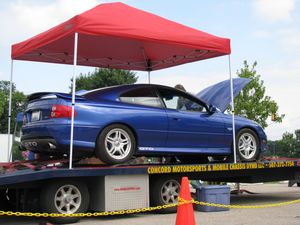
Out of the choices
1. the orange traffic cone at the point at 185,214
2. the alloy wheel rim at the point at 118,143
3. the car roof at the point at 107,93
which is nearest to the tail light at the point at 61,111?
the car roof at the point at 107,93

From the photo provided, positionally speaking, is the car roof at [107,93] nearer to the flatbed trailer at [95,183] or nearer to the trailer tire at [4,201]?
the flatbed trailer at [95,183]

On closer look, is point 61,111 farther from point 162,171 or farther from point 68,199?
point 162,171

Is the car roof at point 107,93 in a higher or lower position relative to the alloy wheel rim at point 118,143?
higher

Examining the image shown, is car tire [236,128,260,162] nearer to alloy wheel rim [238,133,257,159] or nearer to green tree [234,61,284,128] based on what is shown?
alloy wheel rim [238,133,257,159]

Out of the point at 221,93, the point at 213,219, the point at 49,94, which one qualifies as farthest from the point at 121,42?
the point at 213,219

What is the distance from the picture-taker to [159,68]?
12.4 m

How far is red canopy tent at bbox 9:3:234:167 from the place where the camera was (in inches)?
307

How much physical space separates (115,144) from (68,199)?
1242 mm

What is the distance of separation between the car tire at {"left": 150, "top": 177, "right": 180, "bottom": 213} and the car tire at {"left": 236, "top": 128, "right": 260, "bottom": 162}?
1.78 meters

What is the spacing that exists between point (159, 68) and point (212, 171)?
13.9 feet

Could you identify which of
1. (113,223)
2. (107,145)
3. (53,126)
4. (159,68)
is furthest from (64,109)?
(159,68)

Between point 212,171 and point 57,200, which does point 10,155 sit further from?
point 212,171

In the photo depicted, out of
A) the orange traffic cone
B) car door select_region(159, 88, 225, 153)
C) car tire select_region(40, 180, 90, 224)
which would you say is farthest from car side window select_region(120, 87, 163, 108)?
the orange traffic cone

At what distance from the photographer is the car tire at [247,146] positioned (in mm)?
9484
